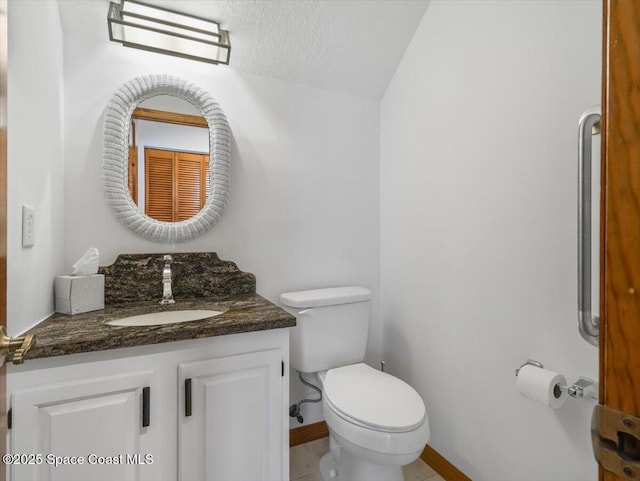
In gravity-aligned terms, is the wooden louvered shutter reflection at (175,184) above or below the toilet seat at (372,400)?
above

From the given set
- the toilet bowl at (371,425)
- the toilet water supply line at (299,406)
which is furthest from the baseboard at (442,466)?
the toilet water supply line at (299,406)

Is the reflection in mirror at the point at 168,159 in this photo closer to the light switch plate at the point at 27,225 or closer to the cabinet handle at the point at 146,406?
the light switch plate at the point at 27,225

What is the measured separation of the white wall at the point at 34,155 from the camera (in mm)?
889

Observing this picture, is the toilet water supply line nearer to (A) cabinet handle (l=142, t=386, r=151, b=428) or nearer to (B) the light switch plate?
(A) cabinet handle (l=142, t=386, r=151, b=428)

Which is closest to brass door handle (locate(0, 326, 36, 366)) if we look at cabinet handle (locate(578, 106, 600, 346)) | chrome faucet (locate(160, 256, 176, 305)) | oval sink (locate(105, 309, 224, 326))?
oval sink (locate(105, 309, 224, 326))

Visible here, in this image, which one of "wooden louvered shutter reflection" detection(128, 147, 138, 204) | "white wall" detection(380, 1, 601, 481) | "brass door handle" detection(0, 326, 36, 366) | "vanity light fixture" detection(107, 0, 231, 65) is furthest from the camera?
"wooden louvered shutter reflection" detection(128, 147, 138, 204)

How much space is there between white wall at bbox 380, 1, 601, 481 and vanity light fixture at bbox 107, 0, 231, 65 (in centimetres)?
102

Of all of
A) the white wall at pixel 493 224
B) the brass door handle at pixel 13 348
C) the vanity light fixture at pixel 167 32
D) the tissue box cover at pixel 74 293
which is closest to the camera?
the brass door handle at pixel 13 348

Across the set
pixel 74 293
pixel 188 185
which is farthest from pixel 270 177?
pixel 74 293

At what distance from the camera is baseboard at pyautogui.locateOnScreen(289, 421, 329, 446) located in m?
1.77

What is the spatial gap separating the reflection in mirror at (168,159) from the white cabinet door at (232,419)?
80 centimetres

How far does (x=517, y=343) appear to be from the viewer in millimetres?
1220

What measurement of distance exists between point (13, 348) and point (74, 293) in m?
0.74

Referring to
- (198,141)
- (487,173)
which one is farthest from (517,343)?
(198,141)
